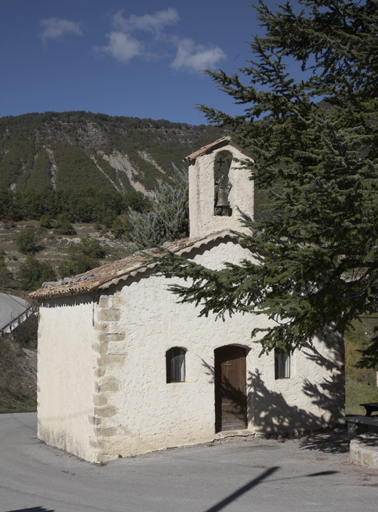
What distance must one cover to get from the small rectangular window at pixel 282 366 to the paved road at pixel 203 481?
4.38 feet

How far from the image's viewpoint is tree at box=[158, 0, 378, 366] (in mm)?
6806

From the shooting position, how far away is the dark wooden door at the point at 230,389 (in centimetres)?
1120

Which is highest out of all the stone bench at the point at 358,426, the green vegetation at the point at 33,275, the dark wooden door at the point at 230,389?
the green vegetation at the point at 33,275

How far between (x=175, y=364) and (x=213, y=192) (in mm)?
3478

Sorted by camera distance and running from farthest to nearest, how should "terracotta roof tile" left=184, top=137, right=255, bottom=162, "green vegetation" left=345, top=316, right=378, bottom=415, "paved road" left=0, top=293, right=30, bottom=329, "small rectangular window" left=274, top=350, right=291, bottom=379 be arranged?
"paved road" left=0, top=293, right=30, bottom=329 → "green vegetation" left=345, top=316, right=378, bottom=415 → "small rectangular window" left=274, top=350, right=291, bottom=379 → "terracotta roof tile" left=184, top=137, right=255, bottom=162

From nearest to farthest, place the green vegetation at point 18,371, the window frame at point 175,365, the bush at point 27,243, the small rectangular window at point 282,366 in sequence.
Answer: the window frame at point 175,365 < the small rectangular window at point 282,366 < the green vegetation at point 18,371 < the bush at point 27,243

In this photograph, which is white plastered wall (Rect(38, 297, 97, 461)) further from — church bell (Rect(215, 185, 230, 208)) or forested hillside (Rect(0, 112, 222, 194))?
forested hillside (Rect(0, 112, 222, 194))

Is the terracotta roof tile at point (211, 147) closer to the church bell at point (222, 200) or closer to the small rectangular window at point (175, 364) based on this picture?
the church bell at point (222, 200)

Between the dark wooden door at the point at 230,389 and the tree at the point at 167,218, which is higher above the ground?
the tree at the point at 167,218

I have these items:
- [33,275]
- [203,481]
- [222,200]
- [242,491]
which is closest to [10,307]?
[33,275]

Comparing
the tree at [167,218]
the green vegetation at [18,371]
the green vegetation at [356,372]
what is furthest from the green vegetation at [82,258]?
the tree at [167,218]

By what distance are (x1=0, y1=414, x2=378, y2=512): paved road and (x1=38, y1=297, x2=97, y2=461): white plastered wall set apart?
19.5 inches

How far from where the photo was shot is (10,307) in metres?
37.5

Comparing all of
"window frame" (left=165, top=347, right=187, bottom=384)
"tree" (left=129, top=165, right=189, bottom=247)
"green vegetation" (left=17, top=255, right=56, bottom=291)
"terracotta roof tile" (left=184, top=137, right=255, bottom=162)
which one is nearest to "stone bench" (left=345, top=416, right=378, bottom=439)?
"window frame" (left=165, top=347, right=187, bottom=384)
